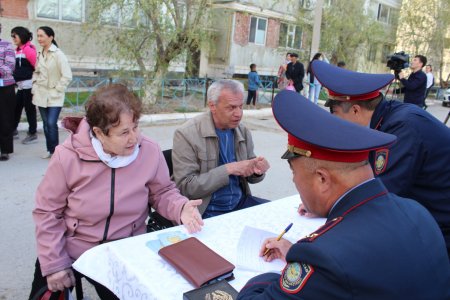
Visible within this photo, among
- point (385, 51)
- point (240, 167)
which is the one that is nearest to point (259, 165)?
point (240, 167)

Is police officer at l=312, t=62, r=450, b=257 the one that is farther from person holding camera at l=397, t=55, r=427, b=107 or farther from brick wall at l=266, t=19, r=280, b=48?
brick wall at l=266, t=19, r=280, b=48

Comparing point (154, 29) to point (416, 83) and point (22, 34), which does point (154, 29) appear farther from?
point (416, 83)

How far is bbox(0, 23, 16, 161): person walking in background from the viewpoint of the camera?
5.26 m

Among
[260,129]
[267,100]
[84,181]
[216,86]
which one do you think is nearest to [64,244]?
[84,181]

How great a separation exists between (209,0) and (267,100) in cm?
518

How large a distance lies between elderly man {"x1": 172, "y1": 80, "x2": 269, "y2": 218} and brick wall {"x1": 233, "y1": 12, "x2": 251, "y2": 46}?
17.8 meters

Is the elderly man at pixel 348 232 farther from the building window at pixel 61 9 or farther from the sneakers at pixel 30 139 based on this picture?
the building window at pixel 61 9

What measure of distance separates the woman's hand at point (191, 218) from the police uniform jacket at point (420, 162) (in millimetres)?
924

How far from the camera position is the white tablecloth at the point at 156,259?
153cm

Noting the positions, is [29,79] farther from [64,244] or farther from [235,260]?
[235,260]

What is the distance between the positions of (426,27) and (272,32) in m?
8.91

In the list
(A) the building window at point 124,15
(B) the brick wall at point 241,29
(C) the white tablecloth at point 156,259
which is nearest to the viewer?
(C) the white tablecloth at point 156,259

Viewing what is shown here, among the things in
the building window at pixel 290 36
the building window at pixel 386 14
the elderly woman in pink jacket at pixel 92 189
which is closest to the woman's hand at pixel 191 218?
the elderly woman in pink jacket at pixel 92 189

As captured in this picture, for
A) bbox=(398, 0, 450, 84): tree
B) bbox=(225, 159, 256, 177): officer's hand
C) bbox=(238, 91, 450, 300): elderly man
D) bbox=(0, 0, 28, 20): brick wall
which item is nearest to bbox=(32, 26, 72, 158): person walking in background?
bbox=(225, 159, 256, 177): officer's hand
